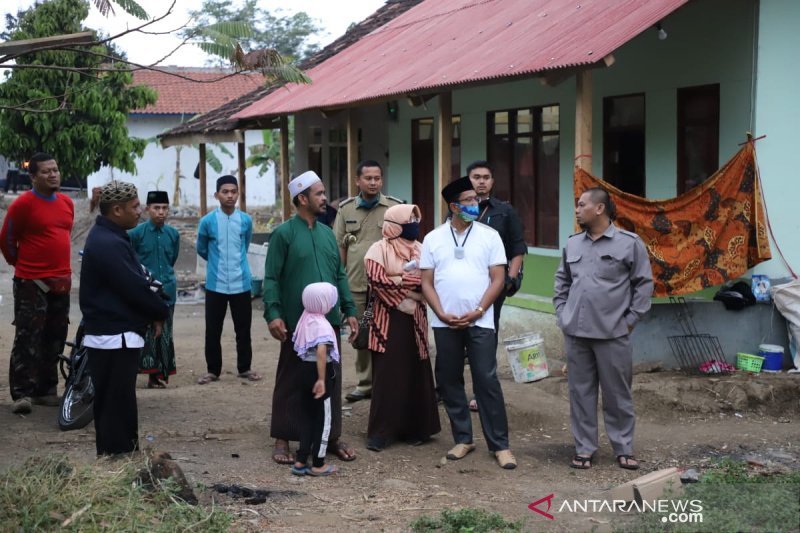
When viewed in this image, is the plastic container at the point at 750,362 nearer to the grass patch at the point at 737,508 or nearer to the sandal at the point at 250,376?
the grass patch at the point at 737,508

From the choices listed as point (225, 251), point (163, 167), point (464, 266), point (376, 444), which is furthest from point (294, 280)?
point (163, 167)

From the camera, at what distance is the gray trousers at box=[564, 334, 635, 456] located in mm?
6434

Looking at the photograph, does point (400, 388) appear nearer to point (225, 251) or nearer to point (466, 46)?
point (225, 251)

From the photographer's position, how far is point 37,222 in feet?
Result: 25.1

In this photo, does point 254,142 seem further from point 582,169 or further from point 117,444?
point 117,444

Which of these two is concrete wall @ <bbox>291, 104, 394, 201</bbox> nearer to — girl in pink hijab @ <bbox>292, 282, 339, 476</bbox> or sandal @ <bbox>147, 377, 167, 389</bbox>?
sandal @ <bbox>147, 377, 167, 389</bbox>

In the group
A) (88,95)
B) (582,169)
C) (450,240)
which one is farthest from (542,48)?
(88,95)

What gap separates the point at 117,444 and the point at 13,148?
20.6 meters

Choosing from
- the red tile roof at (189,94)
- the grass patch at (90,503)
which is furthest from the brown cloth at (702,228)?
the red tile roof at (189,94)

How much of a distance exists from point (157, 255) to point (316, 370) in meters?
3.07

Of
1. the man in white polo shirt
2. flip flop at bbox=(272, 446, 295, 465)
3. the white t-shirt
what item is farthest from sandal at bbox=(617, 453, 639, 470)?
flip flop at bbox=(272, 446, 295, 465)

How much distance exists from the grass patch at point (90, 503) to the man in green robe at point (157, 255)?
10.7 ft

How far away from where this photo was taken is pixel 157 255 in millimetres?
8602

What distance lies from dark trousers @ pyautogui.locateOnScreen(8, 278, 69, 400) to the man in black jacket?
2.13 metres
